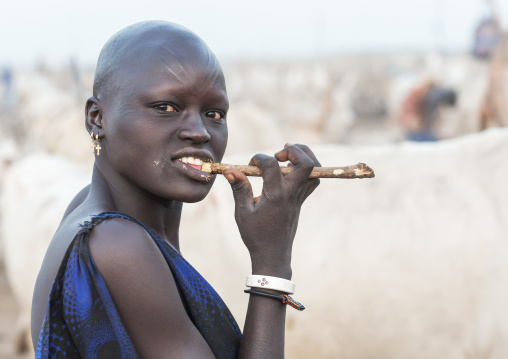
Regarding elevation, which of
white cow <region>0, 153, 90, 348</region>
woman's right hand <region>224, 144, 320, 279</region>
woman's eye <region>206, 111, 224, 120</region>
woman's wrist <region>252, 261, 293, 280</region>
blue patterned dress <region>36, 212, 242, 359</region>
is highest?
white cow <region>0, 153, 90, 348</region>

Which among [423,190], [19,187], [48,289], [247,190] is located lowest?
[48,289]

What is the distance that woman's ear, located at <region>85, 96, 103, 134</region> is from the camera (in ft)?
4.56

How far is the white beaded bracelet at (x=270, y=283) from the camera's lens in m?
1.32

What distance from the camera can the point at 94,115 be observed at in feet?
4.59

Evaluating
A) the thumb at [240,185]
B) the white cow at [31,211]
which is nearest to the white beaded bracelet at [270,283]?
the thumb at [240,185]

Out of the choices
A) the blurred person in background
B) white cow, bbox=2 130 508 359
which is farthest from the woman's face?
the blurred person in background

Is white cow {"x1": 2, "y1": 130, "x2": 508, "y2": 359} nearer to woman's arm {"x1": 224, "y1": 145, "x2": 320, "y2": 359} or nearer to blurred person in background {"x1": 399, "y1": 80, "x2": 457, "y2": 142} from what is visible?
woman's arm {"x1": 224, "y1": 145, "x2": 320, "y2": 359}

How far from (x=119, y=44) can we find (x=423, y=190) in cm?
214

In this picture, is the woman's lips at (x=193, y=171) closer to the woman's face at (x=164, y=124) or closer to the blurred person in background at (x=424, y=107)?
the woman's face at (x=164, y=124)

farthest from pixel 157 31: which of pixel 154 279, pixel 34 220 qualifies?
pixel 34 220

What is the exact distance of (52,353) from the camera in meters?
1.20

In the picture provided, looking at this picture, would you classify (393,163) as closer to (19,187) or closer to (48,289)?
(48,289)

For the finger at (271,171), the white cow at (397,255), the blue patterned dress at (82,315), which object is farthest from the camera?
the white cow at (397,255)

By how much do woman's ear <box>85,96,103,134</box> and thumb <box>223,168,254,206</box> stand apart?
282 mm
